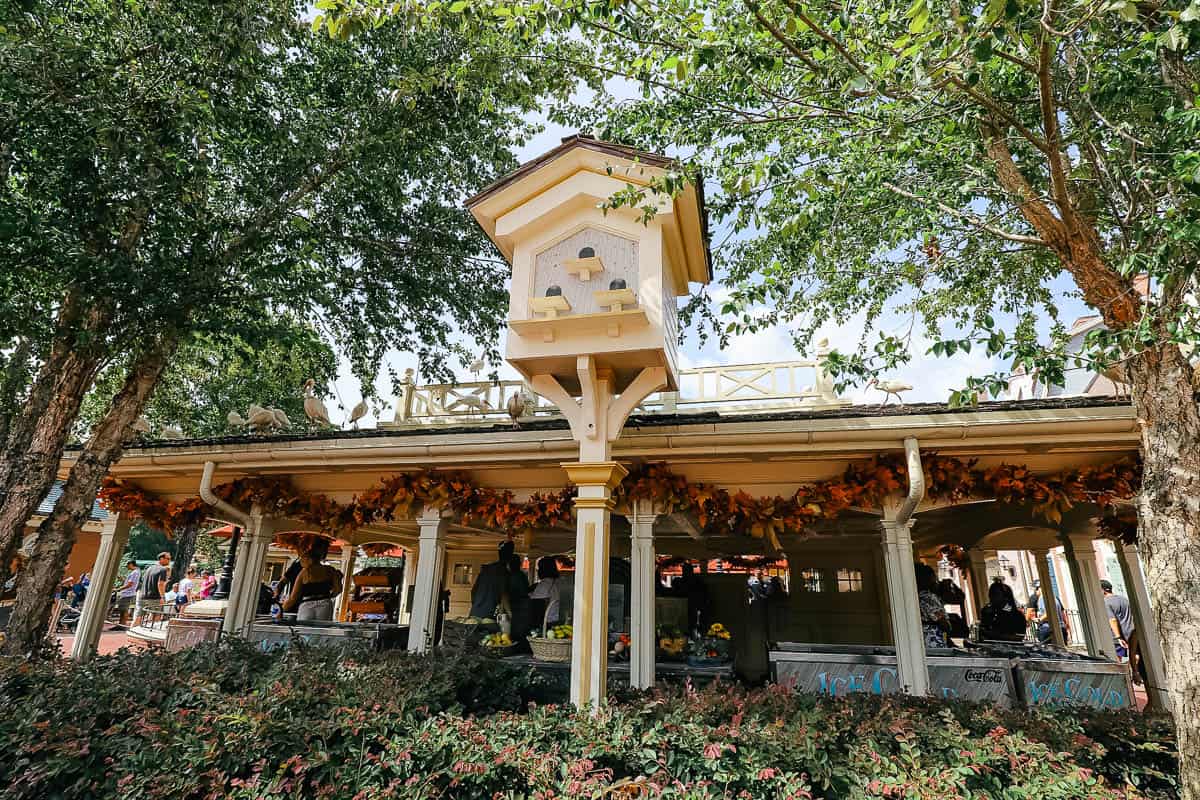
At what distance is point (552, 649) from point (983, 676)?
3.85 metres

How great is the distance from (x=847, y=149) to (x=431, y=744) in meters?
5.62

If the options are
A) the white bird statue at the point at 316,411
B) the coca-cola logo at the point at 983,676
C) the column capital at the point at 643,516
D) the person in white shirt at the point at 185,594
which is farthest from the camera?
the person in white shirt at the point at 185,594

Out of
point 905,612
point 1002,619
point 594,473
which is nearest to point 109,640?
point 594,473

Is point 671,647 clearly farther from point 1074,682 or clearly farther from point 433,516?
point 1074,682

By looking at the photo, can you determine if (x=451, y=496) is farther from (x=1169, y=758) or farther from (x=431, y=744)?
(x=1169, y=758)

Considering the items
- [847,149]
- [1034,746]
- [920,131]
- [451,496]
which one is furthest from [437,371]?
[1034,746]

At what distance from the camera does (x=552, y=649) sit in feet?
18.4

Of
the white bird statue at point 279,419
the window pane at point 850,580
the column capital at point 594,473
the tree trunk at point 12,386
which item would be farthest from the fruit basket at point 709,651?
the tree trunk at point 12,386

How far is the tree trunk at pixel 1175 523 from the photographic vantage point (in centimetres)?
273

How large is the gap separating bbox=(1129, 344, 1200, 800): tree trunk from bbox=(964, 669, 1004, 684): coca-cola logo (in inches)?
102

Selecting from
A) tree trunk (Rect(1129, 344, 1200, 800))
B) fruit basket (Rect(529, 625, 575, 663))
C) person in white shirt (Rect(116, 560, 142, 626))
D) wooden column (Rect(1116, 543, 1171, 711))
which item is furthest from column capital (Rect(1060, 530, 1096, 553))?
person in white shirt (Rect(116, 560, 142, 626))

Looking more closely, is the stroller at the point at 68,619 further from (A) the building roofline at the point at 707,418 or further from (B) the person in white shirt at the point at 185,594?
(A) the building roofline at the point at 707,418

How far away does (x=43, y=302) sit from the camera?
19.7 ft

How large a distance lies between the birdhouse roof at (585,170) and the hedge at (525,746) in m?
3.77
